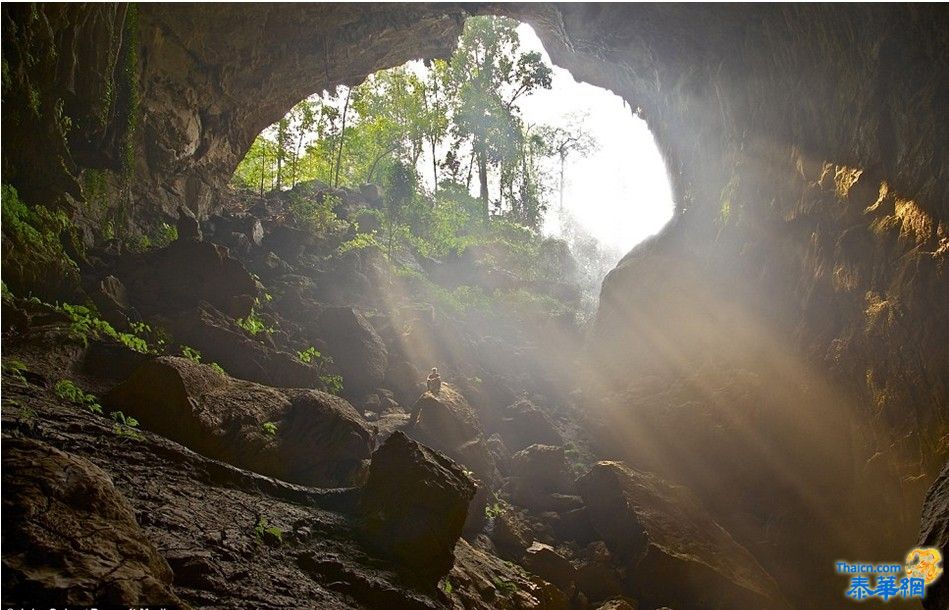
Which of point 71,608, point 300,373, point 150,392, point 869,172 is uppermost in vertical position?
point 869,172

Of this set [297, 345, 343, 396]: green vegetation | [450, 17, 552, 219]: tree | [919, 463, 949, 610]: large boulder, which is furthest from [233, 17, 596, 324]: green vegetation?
[919, 463, 949, 610]: large boulder

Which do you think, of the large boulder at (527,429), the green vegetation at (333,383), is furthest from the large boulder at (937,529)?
the green vegetation at (333,383)

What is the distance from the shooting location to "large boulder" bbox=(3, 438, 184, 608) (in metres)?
2.79

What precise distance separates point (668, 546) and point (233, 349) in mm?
10397

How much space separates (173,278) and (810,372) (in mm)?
15392

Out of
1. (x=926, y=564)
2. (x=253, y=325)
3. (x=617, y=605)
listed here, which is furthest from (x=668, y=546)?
(x=253, y=325)

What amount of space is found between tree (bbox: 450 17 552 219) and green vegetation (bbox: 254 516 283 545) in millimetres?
28577

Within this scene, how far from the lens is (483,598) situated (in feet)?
23.1

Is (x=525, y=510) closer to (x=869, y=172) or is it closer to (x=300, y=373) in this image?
(x=300, y=373)

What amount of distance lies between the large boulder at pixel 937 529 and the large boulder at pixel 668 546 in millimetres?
4410

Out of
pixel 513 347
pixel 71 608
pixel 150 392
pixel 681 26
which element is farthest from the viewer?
pixel 513 347

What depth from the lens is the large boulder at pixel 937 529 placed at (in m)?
4.95

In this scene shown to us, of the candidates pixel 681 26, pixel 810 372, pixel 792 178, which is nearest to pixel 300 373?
pixel 810 372

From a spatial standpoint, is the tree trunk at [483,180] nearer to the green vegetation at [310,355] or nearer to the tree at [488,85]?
the tree at [488,85]
